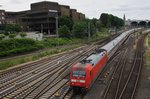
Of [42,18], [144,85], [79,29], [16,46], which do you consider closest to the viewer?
[144,85]

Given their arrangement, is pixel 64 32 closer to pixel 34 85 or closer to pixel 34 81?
pixel 34 81

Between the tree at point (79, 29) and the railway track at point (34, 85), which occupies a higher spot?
the tree at point (79, 29)

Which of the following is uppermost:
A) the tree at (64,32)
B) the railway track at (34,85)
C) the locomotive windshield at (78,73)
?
the tree at (64,32)

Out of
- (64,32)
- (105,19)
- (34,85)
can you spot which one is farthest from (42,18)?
(34,85)

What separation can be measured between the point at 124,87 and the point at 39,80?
11837 millimetres

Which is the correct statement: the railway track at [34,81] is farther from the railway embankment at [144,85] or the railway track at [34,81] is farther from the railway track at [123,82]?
the railway embankment at [144,85]

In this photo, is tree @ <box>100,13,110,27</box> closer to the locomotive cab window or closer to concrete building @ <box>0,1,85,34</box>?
concrete building @ <box>0,1,85,34</box>

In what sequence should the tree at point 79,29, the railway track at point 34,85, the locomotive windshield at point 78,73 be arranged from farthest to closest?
1. the tree at point 79,29
2. the railway track at point 34,85
3. the locomotive windshield at point 78,73

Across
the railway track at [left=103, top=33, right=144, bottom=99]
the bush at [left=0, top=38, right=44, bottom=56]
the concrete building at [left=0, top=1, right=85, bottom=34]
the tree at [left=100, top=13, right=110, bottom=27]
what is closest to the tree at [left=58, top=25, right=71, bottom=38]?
the concrete building at [left=0, top=1, right=85, bottom=34]

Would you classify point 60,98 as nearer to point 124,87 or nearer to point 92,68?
point 92,68

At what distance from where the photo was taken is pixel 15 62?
4384 centimetres

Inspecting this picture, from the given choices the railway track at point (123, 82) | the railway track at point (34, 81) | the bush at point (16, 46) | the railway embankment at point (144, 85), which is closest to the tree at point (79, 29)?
the bush at point (16, 46)

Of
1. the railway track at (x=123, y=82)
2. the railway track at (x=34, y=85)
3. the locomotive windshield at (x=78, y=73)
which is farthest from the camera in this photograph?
the railway track at (x=34, y=85)

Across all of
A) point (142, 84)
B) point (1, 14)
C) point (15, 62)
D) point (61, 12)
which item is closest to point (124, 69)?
point (142, 84)
